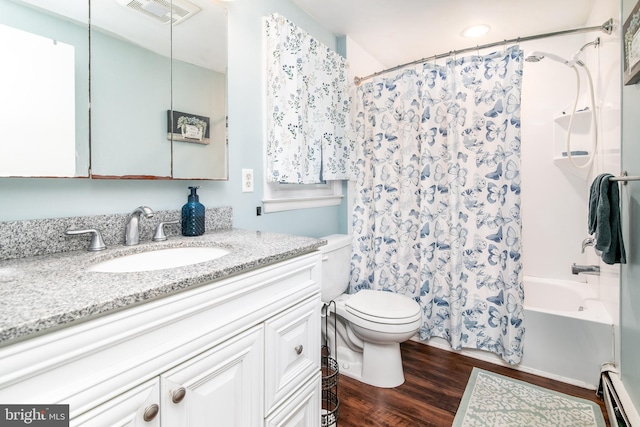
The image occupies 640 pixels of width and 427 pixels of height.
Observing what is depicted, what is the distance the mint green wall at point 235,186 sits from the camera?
978 millimetres

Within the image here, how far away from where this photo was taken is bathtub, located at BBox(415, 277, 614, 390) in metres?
1.69

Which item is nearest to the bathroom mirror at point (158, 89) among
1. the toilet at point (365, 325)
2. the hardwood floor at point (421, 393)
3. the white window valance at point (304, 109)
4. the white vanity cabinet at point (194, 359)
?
the white window valance at point (304, 109)

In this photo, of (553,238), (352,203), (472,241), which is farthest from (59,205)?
(553,238)

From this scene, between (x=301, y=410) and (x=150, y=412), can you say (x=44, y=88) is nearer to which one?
(x=150, y=412)

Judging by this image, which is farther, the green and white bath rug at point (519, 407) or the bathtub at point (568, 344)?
the bathtub at point (568, 344)

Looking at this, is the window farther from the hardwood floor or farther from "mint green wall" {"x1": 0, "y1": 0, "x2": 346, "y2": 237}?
the hardwood floor

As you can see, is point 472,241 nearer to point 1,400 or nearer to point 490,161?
point 490,161

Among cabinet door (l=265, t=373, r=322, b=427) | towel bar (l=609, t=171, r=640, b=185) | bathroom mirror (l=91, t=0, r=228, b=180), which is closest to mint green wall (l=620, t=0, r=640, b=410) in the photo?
towel bar (l=609, t=171, r=640, b=185)

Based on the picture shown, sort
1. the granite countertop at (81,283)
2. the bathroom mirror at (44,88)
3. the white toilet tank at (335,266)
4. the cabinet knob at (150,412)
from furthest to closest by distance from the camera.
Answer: the white toilet tank at (335,266) → the bathroom mirror at (44,88) → the cabinet knob at (150,412) → the granite countertop at (81,283)

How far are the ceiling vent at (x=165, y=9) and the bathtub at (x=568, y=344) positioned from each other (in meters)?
2.42

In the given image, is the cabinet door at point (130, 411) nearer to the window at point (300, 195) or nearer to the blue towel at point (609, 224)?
the window at point (300, 195)

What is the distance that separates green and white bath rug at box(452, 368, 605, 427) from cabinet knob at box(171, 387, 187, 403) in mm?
1359

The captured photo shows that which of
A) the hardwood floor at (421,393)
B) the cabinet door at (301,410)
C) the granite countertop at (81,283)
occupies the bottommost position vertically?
the hardwood floor at (421,393)

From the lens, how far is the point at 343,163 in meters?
2.27
